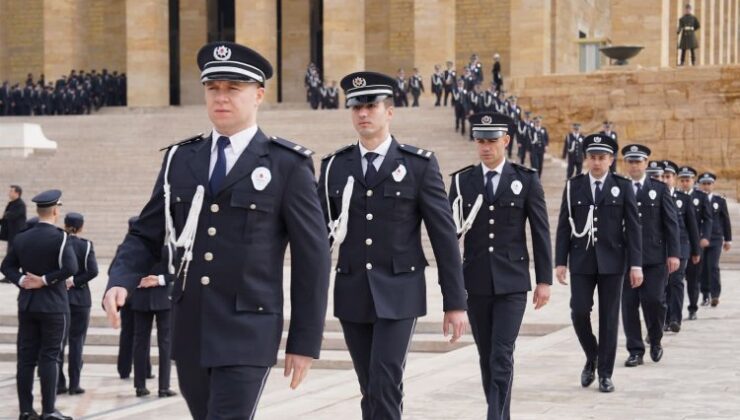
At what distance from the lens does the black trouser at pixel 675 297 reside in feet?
42.3

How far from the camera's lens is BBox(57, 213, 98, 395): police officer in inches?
401

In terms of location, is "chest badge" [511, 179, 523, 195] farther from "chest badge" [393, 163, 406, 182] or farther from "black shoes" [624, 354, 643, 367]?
"black shoes" [624, 354, 643, 367]

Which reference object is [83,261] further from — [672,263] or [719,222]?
[719,222]

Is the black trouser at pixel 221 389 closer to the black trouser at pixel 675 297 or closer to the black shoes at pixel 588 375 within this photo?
the black shoes at pixel 588 375

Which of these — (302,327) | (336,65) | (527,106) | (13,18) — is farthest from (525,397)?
(13,18)

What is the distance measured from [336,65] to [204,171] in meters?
32.4

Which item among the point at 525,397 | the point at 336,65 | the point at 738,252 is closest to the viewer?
the point at 525,397

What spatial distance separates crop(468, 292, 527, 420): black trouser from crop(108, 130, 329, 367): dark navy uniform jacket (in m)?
2.68

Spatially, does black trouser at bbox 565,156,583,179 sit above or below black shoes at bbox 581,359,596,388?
above

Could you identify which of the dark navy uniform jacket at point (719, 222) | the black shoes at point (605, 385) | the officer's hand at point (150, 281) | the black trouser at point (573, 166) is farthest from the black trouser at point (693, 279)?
the black trouser at point (573, 166)

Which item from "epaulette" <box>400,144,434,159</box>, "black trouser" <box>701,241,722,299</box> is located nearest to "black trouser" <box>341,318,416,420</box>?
"epaulette" <box>400,144,434,159</box>

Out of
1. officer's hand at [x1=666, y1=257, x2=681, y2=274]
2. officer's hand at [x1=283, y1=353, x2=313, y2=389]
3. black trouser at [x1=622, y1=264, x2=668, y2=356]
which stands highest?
officer's hand at [x1=283, y1=353, x2=313, y2=389]

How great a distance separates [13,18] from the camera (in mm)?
45250

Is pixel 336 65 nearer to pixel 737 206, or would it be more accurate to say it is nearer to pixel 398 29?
pixel 398 29
